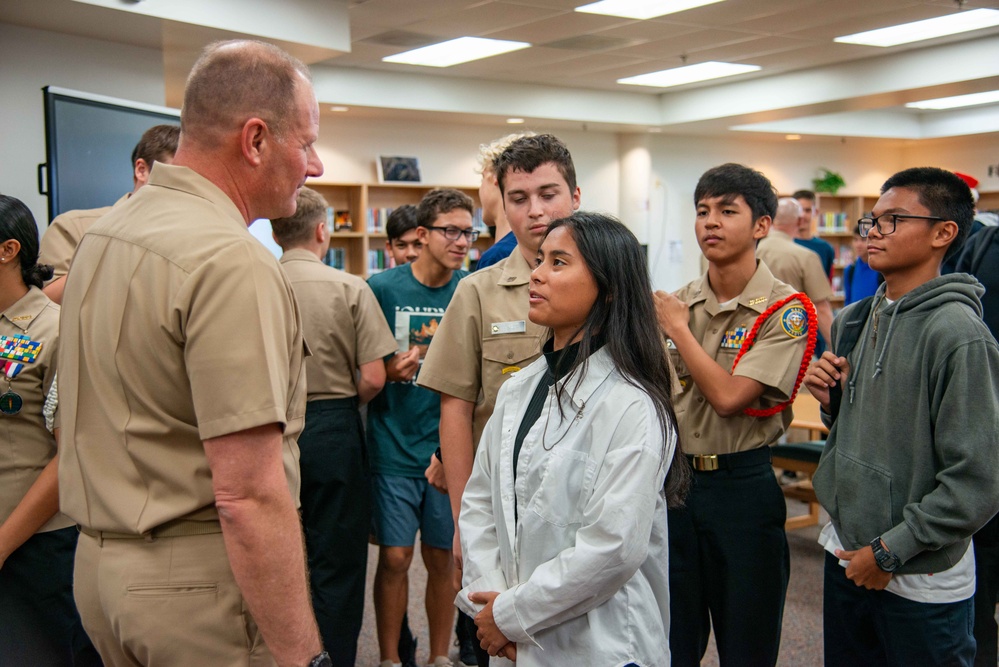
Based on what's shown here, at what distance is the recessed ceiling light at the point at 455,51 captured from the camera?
7.48m

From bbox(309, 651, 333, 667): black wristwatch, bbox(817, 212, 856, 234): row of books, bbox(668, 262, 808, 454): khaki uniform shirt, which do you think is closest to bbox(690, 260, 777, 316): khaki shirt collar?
bbox(668, 262, 808, 454): khaki uniform shirt

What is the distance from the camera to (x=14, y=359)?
2178mm

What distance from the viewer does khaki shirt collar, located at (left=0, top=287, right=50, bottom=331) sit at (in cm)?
223

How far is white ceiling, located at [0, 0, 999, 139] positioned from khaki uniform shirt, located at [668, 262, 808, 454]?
371cm

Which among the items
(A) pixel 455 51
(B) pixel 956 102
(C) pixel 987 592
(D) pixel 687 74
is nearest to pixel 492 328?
(C) pixel 987 592

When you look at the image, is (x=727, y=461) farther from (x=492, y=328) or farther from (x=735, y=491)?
(x=492, y=328)

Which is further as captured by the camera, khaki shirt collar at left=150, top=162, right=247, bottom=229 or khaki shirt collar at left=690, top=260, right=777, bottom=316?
khaki shirt collar at left=690, top=260, right=777, bottom=316

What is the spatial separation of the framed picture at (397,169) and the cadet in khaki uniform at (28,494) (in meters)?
7.48

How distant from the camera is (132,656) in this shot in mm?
1394

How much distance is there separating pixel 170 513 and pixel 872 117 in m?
12.0

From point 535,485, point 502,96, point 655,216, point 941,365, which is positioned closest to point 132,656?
point 535,485

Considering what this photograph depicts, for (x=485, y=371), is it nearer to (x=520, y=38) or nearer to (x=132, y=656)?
(x=132, y=656)

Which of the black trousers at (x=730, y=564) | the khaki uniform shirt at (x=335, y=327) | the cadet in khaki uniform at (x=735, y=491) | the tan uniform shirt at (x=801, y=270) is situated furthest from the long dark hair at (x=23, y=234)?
the tan uniform shirt at (x=801, y=270)

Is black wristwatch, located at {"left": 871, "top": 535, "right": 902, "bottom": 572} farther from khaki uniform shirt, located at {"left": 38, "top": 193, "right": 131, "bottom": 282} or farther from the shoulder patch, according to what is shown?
khaki uniform shirt, located at {"left": 38, "top": 193, "right": 131, "bottom": 282}
